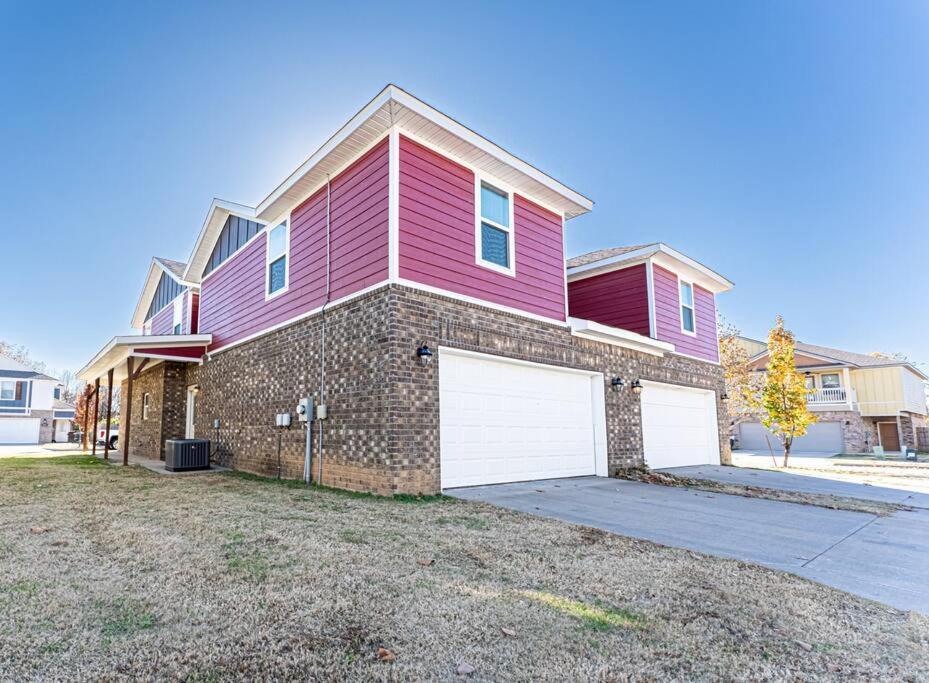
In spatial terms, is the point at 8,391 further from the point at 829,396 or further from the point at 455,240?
the point at 829,396

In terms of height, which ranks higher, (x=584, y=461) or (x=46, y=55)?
(x=46, y=55)

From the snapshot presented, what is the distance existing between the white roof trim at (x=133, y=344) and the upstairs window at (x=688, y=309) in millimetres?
12513

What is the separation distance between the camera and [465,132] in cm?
784

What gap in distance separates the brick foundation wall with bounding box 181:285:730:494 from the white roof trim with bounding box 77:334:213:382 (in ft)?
4.47

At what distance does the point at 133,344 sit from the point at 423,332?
804cm

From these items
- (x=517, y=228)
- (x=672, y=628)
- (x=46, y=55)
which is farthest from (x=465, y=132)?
(x=46, y=55)

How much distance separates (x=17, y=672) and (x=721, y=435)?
50.7ft

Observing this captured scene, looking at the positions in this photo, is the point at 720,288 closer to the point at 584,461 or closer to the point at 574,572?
the point at 584,461

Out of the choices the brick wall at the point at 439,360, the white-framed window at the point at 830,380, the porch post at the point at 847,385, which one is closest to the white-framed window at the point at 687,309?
the brick wall at the point at 439,360

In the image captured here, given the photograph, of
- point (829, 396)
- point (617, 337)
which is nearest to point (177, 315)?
point (617, 337)

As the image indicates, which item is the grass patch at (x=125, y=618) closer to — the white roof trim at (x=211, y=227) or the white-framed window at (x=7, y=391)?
the white roof trim at (x=211, y=227)

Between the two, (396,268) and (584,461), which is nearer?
(396,268)

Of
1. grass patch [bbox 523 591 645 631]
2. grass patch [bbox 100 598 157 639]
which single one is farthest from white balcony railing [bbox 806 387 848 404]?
grass patch [bbox 100 598 157 639]

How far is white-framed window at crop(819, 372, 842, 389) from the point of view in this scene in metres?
27.9
